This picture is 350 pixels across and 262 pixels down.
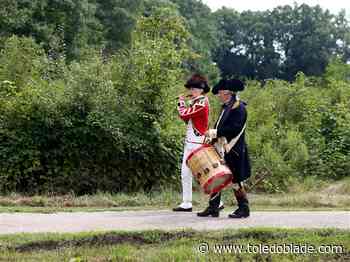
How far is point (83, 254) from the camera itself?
22.7 feet

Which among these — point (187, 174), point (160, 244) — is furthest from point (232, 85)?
point (160, 244)

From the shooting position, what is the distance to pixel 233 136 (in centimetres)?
881

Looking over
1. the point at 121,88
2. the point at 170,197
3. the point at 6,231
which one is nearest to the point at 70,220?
the point at 6,231

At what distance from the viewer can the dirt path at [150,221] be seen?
8.25m

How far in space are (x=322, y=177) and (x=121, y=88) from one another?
5.75m

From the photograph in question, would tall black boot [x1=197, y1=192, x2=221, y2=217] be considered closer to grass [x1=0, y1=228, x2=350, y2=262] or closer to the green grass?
grass [x1=0, y1=228, x2=350, y2=262]

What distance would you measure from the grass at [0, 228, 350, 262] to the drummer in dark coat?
1128 mm

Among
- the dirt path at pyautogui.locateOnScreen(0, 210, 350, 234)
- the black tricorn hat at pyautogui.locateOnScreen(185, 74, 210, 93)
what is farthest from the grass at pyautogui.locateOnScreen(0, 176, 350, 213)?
the black tricorn hat at pyautogui.locateOnScreen(185, 74, 210, 93)

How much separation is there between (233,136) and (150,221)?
1535 millimetres

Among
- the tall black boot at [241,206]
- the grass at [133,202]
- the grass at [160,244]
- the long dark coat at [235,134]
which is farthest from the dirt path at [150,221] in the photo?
the grass at [133,202]

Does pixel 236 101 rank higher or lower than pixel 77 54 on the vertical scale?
lower

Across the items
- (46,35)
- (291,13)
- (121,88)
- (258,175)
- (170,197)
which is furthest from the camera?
(291,13)

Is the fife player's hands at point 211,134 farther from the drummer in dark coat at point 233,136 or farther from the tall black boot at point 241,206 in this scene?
the tall black boot at point 241,206

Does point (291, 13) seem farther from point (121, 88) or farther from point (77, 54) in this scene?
point (121, 88)
